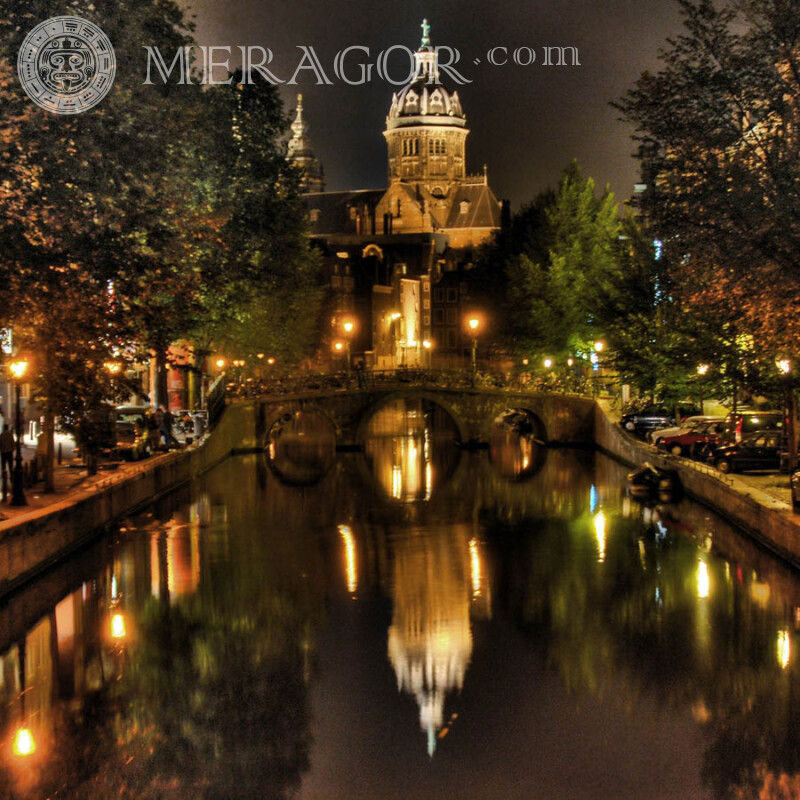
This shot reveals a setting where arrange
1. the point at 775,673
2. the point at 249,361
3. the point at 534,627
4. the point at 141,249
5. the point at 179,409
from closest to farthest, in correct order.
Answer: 1. the point at 775,673
2. the point at 534,627
3. the point at 141,249
4. the point at 249,361
5. the point at 179,409

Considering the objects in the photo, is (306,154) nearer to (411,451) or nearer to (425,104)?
(425,104)

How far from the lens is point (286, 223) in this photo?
151 ft

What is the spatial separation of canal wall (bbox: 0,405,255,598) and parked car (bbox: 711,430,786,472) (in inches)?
667

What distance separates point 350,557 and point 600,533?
7337 mm

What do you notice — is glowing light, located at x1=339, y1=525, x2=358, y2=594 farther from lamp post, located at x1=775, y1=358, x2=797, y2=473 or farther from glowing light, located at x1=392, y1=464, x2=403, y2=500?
lamp post, located at x1=775, y1=358, x2=797, y2=473

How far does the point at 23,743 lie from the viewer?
46.7ft

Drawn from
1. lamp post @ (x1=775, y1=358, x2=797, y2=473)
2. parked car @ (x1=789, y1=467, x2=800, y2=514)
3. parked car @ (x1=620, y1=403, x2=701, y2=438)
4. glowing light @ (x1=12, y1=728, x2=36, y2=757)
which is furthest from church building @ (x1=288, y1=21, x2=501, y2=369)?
glowing light @ (x1=12, y1=728, x2=36, y2=757)

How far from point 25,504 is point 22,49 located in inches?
366

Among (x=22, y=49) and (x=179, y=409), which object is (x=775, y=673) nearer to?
(x=22, y=49)

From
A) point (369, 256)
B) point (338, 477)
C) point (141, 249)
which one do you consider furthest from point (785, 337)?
point (369, 256)

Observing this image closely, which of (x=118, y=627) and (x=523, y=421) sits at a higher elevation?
(x=523, y=421)

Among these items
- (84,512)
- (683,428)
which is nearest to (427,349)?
(683,428)

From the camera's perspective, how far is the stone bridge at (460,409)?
53.9 m

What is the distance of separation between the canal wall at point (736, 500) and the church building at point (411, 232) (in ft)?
119
